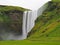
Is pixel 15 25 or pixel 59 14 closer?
pixel 59 14

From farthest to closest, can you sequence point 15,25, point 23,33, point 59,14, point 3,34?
point 15,25, point 23,33, point 3,34, point 59,14

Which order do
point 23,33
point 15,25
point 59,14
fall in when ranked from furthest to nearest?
1. point 15,25
2. point 23,33
3. point 59,14

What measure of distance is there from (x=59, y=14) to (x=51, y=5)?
24.8 m

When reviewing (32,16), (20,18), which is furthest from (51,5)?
(20,18)

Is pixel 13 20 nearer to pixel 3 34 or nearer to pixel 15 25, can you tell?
pixel 15 25

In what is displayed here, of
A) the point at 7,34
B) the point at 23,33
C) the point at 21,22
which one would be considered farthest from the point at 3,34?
the point at 21,22

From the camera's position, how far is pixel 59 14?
407ft

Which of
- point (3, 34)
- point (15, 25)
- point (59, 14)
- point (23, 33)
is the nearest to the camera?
point (59, 14)

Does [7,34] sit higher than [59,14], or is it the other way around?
[59,14]

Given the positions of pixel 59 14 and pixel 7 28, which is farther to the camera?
pixel 7 28

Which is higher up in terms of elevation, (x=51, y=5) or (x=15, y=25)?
(x=51, y=5)

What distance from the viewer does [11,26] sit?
546ft

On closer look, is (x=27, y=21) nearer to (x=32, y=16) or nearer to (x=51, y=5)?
(x=32, y=16)

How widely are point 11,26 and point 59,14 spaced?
50199 mm
